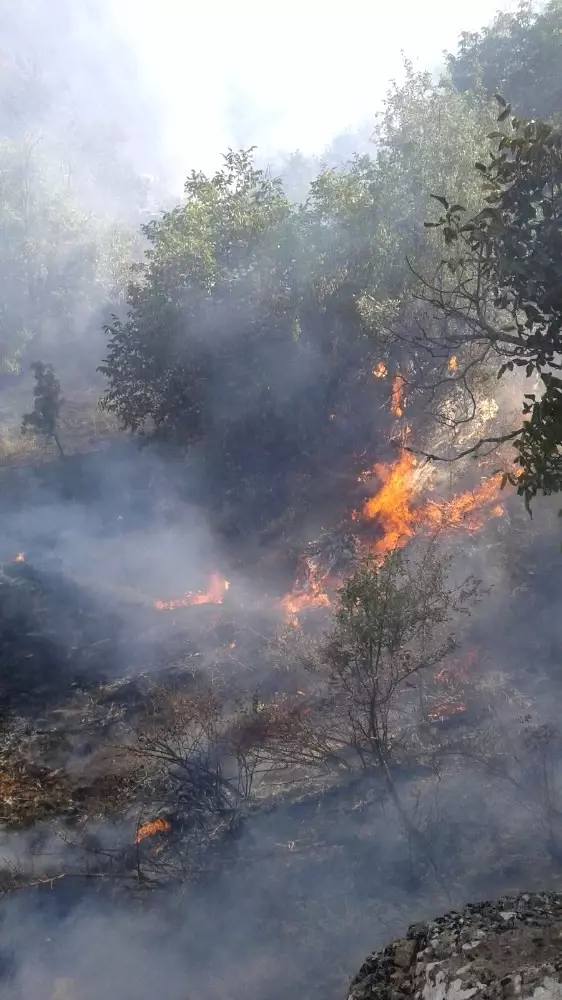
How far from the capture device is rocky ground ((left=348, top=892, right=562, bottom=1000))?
436cm

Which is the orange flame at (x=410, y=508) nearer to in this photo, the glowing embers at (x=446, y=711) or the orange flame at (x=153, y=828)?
the glowing embers at (x=446, y=711)

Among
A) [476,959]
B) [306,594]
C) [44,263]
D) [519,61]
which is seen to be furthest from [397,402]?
[44,263]

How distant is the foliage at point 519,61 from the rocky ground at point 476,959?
83.1ft

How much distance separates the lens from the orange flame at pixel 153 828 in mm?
10305

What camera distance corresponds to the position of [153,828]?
411 inches

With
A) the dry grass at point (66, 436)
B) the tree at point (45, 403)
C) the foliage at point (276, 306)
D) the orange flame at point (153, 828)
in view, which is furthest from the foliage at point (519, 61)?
the orange flame at point (153, 828)

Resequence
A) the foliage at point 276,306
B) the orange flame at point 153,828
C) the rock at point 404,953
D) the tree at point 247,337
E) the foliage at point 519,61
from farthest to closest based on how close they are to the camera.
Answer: the foliage at point 519,61, the tree at point 247,337, the foliage at point 276,306, the orange flame at point 153,828, the rock at point 404,953

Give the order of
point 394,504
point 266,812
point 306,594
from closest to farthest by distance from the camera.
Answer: point 266,812 < point 306,594 < point 394,504

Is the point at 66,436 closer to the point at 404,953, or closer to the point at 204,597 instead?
the point at 204,597

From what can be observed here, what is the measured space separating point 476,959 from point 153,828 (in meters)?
6.99

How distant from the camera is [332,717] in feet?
38.3

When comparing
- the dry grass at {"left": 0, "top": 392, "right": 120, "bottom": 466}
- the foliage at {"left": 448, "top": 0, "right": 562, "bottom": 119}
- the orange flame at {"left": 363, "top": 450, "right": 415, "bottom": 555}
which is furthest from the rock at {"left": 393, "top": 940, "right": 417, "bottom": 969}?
the foliage at {"left": 448, "top": 0, "right": 562, "bottom": 119}

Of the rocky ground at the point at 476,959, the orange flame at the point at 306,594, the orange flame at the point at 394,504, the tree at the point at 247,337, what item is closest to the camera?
the rocky ground at the point at 476,959

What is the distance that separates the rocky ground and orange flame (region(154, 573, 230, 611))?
39.5 ft
